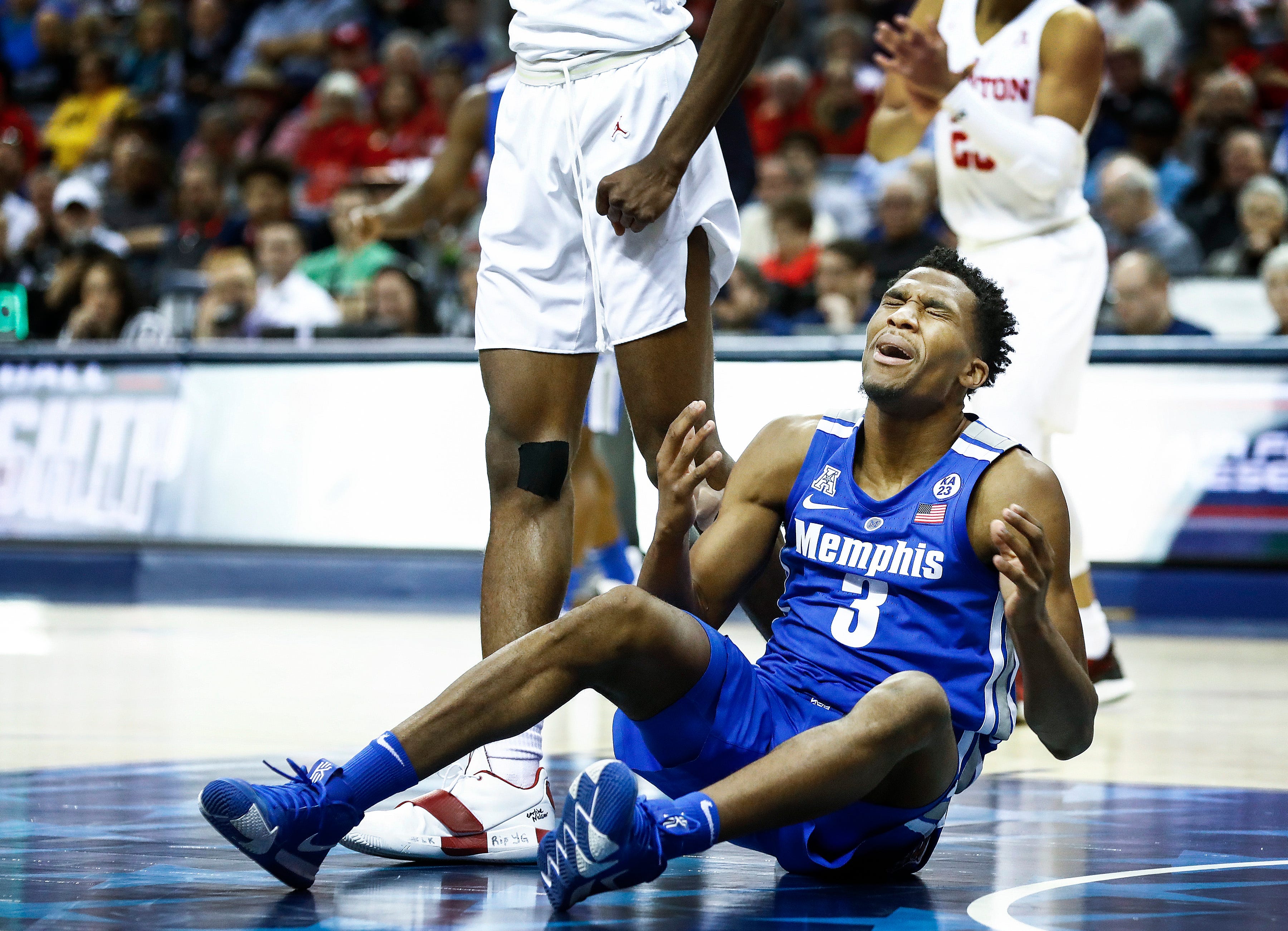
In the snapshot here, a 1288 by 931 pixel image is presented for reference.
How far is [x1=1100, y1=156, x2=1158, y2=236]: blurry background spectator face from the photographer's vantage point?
9.28m

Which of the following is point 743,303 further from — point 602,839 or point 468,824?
point 602,839

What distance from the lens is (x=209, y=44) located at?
15367 mm

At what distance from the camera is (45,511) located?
9.21m

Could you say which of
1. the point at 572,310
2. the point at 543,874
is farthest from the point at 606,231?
the point at 543,874

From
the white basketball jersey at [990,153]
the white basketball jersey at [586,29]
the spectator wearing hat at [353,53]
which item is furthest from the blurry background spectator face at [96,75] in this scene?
the white basketball jersey at [586,29]

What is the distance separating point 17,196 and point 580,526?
8.36m

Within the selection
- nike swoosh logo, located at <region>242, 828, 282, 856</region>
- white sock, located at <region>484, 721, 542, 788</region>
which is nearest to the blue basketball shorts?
white sock, located at <region>484, 721, 542, 788</region>

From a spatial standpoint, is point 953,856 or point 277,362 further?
point 277,362

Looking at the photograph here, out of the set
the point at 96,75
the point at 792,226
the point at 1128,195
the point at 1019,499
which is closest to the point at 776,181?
the point at 792,226

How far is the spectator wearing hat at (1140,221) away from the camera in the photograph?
9297 mm

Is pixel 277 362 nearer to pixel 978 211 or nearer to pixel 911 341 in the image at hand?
pixel 978 211

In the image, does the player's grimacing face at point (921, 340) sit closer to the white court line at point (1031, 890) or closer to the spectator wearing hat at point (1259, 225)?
the white court line at point (1031, 890)

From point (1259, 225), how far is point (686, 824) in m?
7.40

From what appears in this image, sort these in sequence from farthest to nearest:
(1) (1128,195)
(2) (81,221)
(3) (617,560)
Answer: (2) (81,221)
(1) (1128,195)
(3) (617,560)
